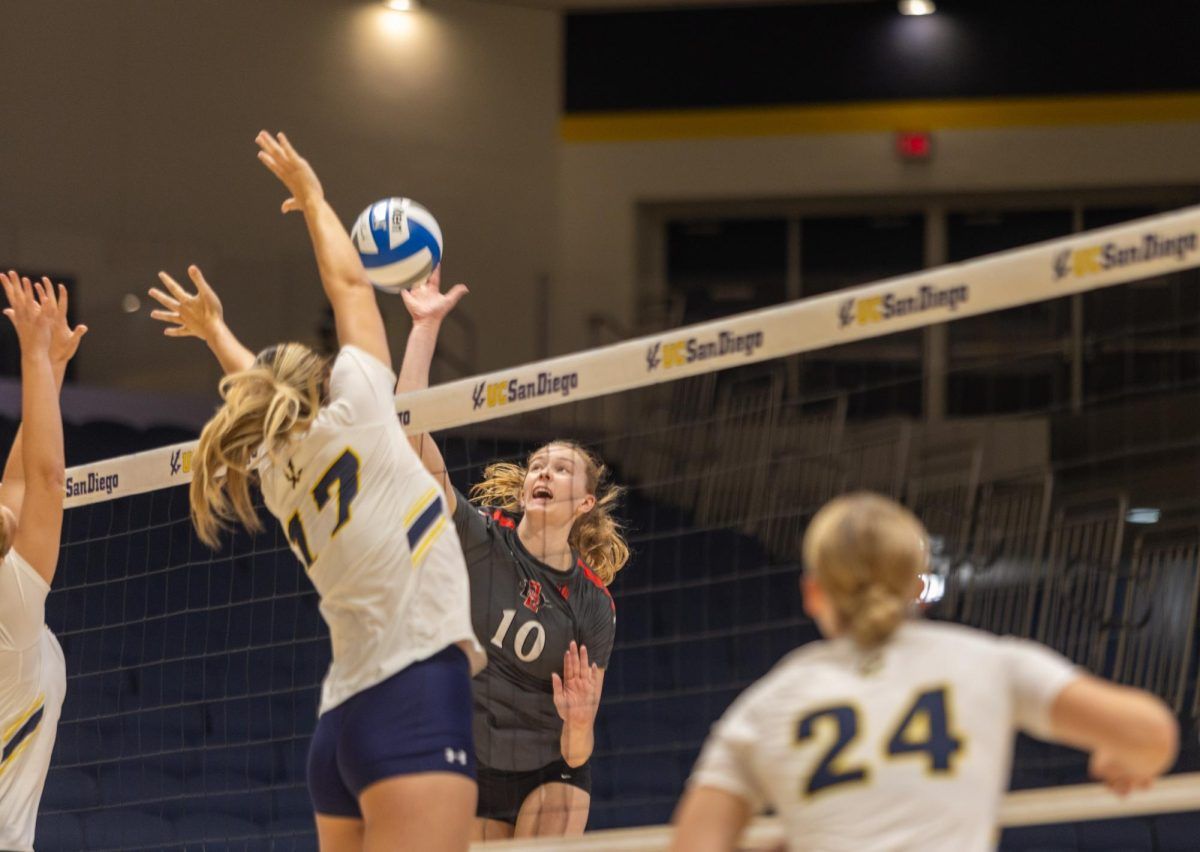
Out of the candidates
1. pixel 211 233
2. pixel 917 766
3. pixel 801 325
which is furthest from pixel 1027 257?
pixel 211 233

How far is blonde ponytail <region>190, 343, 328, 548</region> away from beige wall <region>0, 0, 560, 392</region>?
8475mm

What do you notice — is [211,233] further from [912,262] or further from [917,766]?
[917,766]

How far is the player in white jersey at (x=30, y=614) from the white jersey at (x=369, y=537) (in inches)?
38.2

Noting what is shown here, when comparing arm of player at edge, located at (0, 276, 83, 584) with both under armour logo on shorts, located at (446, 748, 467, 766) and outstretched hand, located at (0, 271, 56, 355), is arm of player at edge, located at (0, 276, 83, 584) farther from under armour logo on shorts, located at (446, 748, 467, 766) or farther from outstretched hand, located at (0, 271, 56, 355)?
under armour logo on shorts, located at (446, 748, 467, 766)

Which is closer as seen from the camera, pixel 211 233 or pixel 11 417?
pixel 11 417

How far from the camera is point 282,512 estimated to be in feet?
10.2

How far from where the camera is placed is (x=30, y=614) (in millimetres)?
3688

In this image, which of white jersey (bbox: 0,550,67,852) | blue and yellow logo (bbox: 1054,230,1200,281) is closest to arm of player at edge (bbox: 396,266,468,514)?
white jersey (bbox: 0,550,67,852)

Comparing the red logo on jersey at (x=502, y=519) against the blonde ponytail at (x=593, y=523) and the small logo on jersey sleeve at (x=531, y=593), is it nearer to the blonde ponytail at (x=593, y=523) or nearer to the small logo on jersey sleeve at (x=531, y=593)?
the blonde ponytail at (x=593, y=523)

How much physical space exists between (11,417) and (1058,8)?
840cm

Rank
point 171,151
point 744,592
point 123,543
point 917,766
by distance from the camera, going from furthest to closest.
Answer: point 171,151, point 744,592, point 123,543, point 917,766

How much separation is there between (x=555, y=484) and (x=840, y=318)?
3.99 feet

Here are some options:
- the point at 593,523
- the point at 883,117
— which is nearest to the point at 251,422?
the point at 593,523

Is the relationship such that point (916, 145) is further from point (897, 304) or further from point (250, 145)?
point (897, 304)
